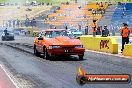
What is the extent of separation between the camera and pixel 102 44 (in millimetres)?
27969

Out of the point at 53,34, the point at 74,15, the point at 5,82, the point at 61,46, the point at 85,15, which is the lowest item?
the point at 74,15

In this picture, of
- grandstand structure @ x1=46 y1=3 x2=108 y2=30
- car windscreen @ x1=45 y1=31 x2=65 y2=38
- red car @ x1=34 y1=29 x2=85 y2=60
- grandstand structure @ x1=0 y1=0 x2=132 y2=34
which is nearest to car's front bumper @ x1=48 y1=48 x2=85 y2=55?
red car @ x1=34 y1=29 x2=85 y2=60

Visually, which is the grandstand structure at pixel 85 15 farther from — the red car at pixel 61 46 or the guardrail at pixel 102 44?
the red car at pixel 61 46

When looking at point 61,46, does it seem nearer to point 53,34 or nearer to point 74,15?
point 53,34

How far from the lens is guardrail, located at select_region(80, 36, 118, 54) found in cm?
2588

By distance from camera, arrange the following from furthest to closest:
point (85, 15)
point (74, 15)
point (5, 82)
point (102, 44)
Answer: point (74, 15), point (85, 15), point (102, 44), point (5, 82)

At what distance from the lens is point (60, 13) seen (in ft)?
258

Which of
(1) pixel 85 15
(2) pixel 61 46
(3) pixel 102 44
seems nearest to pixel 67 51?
(2) pixel 61 46

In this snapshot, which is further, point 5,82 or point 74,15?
point 74,15

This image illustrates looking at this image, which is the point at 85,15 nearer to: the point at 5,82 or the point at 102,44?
the point at 102,44

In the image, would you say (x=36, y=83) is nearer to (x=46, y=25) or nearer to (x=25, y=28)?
(x=46, y=25)

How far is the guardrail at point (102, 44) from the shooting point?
25.9m

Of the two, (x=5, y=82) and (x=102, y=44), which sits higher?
(x=5, y=82)

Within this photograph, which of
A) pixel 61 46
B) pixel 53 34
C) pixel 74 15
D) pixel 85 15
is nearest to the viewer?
pixel 61 46
